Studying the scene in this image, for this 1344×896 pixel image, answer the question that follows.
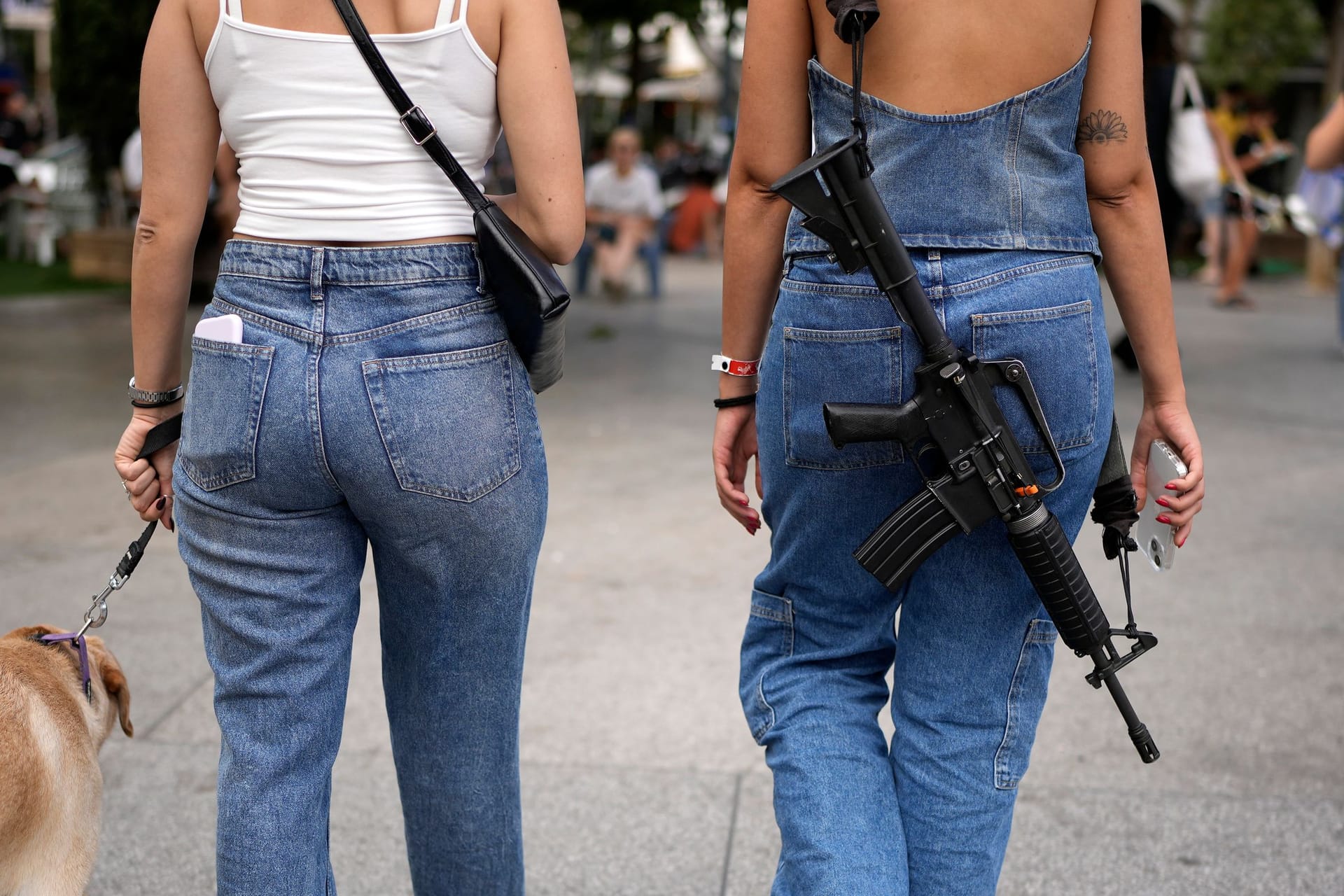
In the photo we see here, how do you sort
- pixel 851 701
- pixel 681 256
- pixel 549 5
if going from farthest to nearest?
pixel 681 256, pixel 851 701, pixel 549 5

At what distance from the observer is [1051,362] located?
178cm

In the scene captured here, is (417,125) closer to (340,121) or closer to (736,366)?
(340,121)

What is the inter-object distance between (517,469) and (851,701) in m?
0.57

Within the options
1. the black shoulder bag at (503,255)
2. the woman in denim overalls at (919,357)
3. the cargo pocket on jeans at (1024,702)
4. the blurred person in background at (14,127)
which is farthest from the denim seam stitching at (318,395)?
the blurred person in background at (14,127)

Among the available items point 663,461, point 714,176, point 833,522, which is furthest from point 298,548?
point 714,176

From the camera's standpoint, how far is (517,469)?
6.15 feet

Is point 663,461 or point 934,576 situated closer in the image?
point 934,576

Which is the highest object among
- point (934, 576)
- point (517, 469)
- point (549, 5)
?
point (549, 5)

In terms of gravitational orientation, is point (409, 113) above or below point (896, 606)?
above

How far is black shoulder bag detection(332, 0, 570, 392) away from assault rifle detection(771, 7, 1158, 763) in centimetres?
34

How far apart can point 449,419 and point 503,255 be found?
22cm

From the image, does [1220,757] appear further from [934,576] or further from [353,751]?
[353,751]

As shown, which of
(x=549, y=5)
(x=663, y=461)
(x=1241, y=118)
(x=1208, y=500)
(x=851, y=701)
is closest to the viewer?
(x=549, y=5)

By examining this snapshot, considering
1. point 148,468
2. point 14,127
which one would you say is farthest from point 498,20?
point 14,127
